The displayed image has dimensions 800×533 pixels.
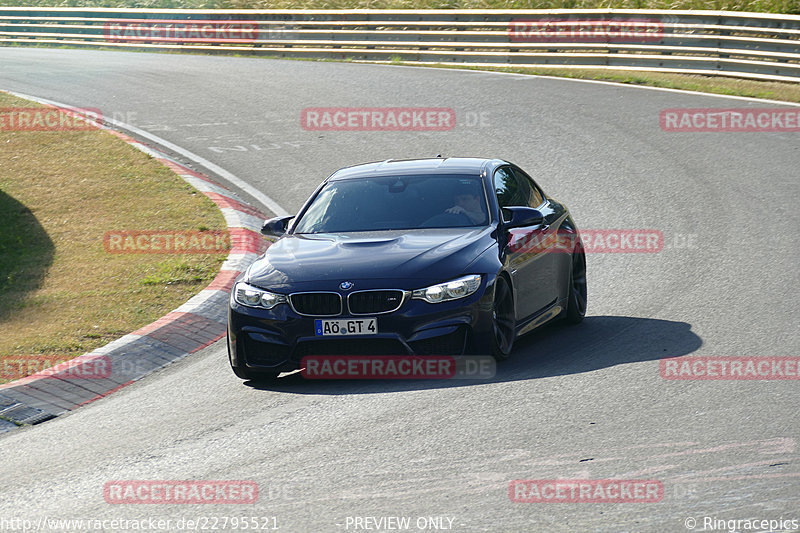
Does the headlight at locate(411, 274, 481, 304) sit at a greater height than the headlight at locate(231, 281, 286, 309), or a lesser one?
greater

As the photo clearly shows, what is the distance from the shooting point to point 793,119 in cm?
1975

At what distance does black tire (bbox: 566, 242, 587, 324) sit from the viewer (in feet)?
32.2

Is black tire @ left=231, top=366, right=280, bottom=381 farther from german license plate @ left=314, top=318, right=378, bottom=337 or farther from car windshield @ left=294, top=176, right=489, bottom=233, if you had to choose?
car windshield @ left=294, top=176, right=489, bottom=233

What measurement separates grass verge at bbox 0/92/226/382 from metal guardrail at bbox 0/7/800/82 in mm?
Result: 12235

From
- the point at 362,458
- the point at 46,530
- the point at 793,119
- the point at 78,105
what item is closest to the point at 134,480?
the point at 46,530

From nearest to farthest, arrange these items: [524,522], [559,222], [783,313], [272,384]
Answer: [524,522] → [272,384] → [783,313] → [559,222]

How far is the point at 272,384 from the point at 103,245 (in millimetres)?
5574

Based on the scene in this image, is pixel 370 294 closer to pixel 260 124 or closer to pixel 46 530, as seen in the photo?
pixel 46 530

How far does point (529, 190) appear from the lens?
33.9ft

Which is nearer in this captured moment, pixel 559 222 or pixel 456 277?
pixel 456 277
